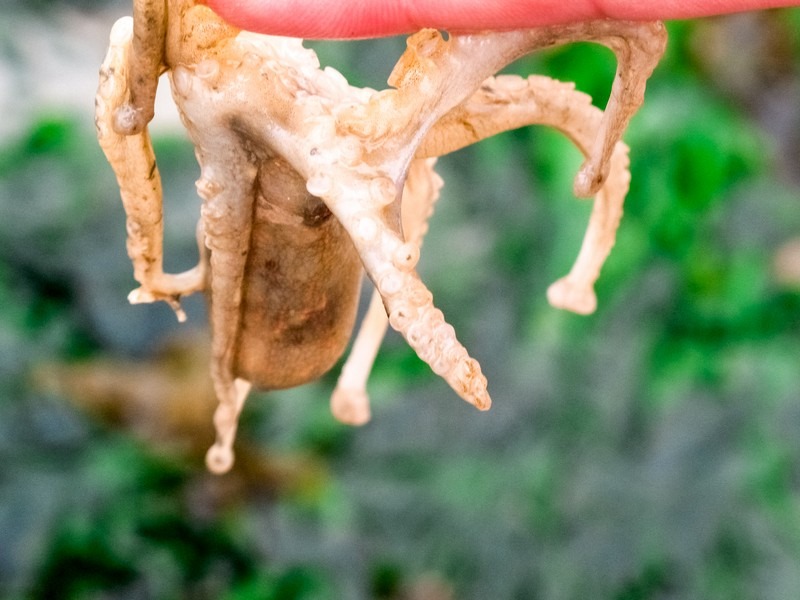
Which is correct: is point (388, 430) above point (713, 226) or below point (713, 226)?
below

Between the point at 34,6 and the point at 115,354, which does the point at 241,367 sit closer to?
the point at 115,354

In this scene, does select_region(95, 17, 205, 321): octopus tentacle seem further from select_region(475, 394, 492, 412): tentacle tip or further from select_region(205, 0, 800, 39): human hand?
select_region(475, 394, 492, 412): tentacle tip

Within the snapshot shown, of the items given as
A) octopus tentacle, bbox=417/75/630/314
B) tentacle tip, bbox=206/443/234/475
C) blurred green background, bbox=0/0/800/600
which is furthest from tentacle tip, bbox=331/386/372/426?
blurred green background, bbox=0/0/800/600

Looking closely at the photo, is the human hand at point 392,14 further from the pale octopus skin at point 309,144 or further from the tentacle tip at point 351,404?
the tentacle tip at point 351,404

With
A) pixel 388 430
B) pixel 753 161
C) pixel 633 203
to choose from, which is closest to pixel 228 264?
pixel 388 430

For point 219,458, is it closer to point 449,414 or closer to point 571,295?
point 571,295

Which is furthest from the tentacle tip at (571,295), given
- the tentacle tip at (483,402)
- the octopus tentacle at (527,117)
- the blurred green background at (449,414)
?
the blurred green background at (449,414)

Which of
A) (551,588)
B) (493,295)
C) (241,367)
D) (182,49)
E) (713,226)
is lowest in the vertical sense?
(551,588)
